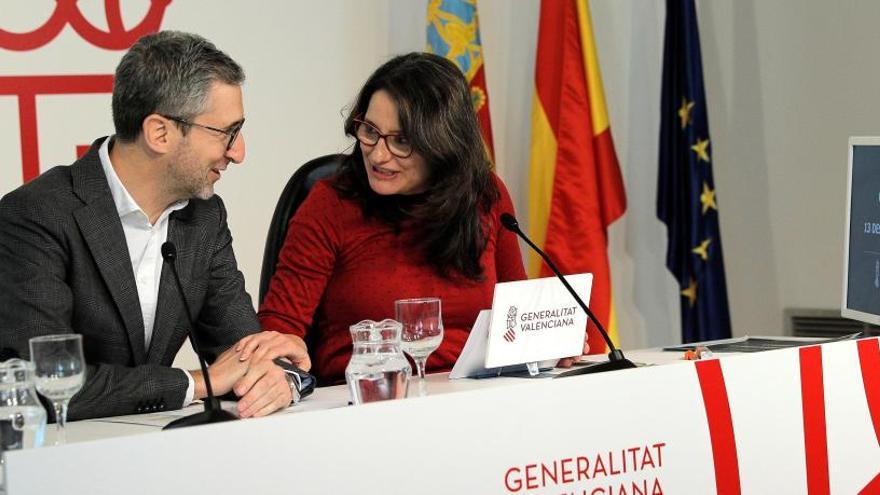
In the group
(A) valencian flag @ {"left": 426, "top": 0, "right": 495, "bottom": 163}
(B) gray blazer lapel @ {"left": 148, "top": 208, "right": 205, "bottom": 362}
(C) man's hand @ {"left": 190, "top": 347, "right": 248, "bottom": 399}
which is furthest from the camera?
(A) valencian flag @ {"left": 426, "top": 0, "right": 495, "bottom": 163}

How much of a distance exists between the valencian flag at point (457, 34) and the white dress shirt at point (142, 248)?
189 centimetres

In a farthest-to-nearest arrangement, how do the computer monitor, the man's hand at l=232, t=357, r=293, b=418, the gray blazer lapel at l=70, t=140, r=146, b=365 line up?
the computer monitor, the gray blazer lapel at l=70, t=140, r=146, b=365, the man's hand at l=232, t=357, r=293, b=418

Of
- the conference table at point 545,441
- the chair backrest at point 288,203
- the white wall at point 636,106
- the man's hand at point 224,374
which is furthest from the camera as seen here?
the white wall at point 636,106

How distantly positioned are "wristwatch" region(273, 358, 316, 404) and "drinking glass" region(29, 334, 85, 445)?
53 centimetres

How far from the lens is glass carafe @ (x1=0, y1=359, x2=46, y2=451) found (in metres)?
1.73

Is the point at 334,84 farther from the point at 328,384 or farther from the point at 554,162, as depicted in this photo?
the point at 328,384

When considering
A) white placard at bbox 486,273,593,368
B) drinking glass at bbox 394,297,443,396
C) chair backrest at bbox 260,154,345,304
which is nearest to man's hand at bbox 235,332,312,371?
drinking glass at bbox 394,297,443,396

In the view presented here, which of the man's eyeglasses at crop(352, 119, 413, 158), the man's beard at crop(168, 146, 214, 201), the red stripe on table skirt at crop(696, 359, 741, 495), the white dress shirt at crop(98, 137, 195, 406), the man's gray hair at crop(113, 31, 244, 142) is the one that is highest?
the man's gray hair at crop(113, 31, 244, 142)

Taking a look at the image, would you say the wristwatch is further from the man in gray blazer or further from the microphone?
the microphone

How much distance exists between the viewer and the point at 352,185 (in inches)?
117

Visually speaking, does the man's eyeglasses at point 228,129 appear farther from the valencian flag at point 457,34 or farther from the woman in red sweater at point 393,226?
the valencian flag at point 457,34

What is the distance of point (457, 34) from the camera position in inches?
166

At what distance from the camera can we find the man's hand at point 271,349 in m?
2.33

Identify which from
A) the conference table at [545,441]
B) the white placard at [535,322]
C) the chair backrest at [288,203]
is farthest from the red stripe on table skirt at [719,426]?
the chair backrest at [288,203]
